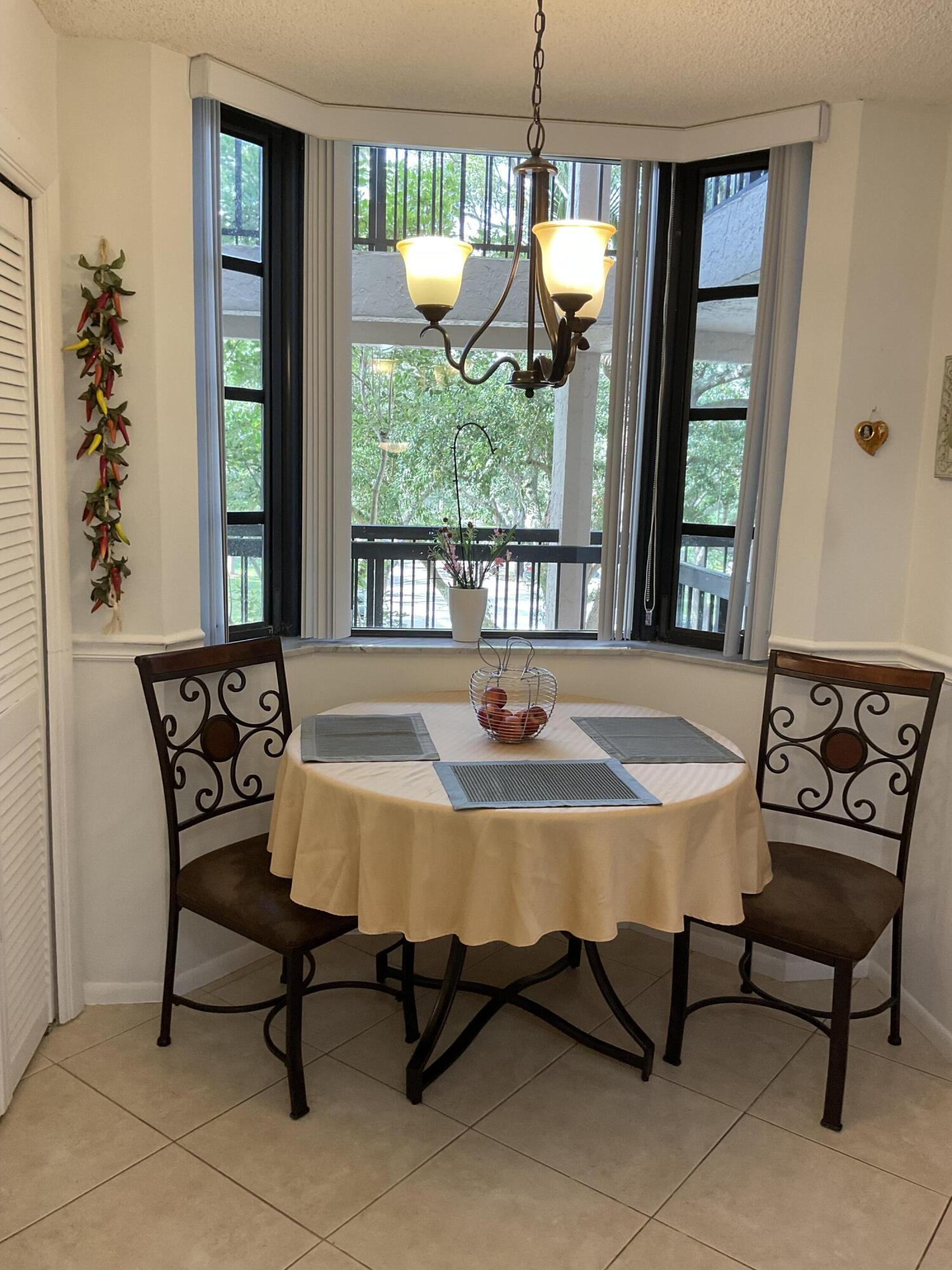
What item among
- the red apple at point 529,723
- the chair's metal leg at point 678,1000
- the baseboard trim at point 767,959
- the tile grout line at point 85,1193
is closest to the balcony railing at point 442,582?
the red apple at point 529,723

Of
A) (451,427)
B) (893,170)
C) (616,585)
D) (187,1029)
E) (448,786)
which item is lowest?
(187,1029)

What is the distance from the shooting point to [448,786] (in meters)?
2.36

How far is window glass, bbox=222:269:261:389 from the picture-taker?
3115 mm

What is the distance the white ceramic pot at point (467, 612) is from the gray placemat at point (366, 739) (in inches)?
22.5

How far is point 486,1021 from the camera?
2717 mm

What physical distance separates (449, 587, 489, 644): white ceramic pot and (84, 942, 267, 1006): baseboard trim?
1279 millimetres

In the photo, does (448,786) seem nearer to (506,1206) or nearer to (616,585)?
(506,1206)

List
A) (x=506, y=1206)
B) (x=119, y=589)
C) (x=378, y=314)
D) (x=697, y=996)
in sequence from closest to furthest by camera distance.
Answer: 1. (x=506, y=1206)
2. (x=119, y=589)
3. (x=697, y=996)
4. (x=378, y=314)

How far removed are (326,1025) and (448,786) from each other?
0.98m

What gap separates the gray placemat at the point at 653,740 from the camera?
2613 millimetres

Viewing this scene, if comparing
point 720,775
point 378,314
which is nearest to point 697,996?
point 720,775

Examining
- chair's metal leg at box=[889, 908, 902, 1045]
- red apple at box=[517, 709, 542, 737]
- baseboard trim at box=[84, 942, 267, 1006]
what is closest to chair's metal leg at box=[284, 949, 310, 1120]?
baseboard trim at box=[84, 942, 267, 1006]

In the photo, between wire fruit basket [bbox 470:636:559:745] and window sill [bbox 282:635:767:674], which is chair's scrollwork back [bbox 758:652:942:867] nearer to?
window sill [bbox 282:635:767:674]

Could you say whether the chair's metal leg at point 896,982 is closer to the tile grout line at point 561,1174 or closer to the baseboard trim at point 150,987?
the tile grout line at point 561,1174
